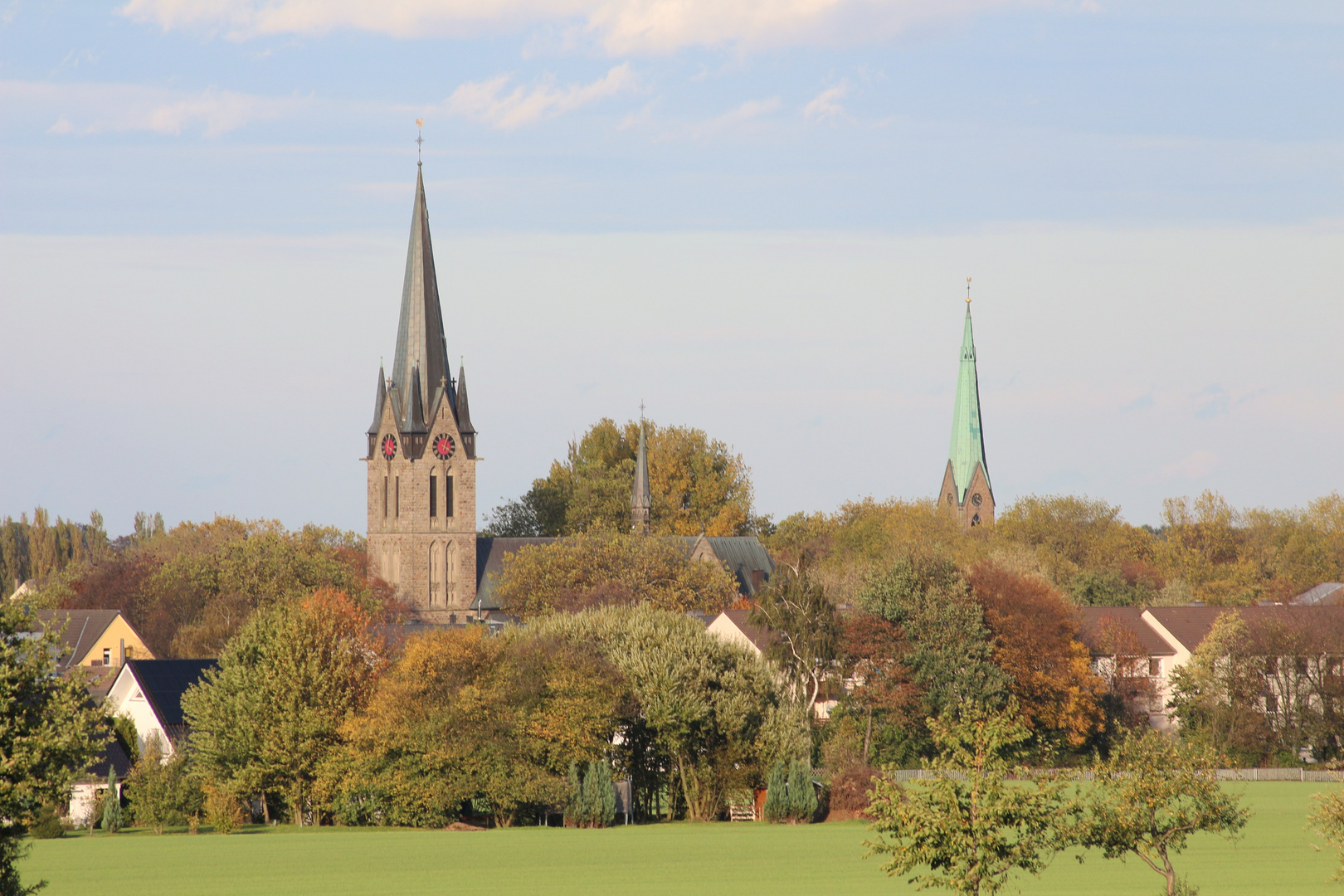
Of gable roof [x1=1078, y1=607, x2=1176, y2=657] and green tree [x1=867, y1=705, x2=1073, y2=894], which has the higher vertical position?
gable roof [x1=1078, y1=607, x2=1176, y2=657]

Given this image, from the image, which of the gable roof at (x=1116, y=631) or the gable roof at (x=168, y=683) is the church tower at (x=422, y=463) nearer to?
the gable roof at (x=1116, y=631)

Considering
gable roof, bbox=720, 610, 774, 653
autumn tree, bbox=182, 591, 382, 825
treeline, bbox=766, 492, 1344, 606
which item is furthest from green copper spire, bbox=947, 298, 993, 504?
autumn tree, bbox=182, 591, 382, 825

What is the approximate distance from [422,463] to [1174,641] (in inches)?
1972

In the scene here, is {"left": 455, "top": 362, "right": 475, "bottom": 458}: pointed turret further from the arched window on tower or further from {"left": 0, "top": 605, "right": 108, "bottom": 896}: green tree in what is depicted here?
{"left": 0, "top": 605, "right": 108, "bottom": 896}: green tree

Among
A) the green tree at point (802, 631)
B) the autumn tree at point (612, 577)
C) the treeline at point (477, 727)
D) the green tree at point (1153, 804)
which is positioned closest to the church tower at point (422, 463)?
the autumn tree at point (612, 577)

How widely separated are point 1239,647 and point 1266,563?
139 ft

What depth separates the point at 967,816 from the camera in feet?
68.2

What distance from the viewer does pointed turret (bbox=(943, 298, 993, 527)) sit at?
140 meters

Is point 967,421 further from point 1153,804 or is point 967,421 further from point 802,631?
point 1153,804

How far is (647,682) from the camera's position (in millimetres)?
50438

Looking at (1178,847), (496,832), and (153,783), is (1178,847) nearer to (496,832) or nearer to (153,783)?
(496,832)

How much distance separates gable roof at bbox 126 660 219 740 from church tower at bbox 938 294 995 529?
282 feet

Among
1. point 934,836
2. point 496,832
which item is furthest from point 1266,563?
Result: point 934,836

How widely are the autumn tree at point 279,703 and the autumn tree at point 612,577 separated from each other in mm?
35740
